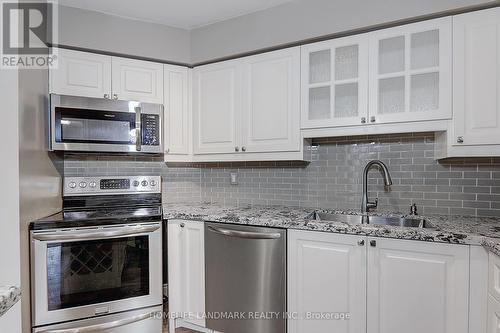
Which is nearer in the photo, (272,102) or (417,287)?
(417,287)

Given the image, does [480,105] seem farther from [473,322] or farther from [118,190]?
[118,190]

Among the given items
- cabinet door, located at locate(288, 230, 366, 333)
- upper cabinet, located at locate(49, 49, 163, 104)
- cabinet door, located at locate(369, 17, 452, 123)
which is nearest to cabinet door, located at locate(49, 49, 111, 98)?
upper cabinet, located at locate(49, 49, 163, 104)

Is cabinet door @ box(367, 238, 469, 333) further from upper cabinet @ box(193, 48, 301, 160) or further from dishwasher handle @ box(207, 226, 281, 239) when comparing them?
upper cabinet @ box(193, 48, 301, 160)

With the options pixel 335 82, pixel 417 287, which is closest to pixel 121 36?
pixel 335 82

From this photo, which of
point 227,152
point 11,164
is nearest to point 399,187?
point 227,152

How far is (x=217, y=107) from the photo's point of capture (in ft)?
8.49

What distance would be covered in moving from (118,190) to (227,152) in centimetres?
95

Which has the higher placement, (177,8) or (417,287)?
(177,8)

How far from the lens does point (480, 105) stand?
5.69 feet

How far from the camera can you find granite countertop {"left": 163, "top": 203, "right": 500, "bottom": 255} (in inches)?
58.7

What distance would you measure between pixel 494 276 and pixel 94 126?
2.52 metres

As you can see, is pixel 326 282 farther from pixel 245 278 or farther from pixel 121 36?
pixel 121 36

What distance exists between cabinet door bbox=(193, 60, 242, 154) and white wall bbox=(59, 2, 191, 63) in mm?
269

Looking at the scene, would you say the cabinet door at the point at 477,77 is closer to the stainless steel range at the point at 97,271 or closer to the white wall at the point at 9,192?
the stainless steel range at the point at 97,271
